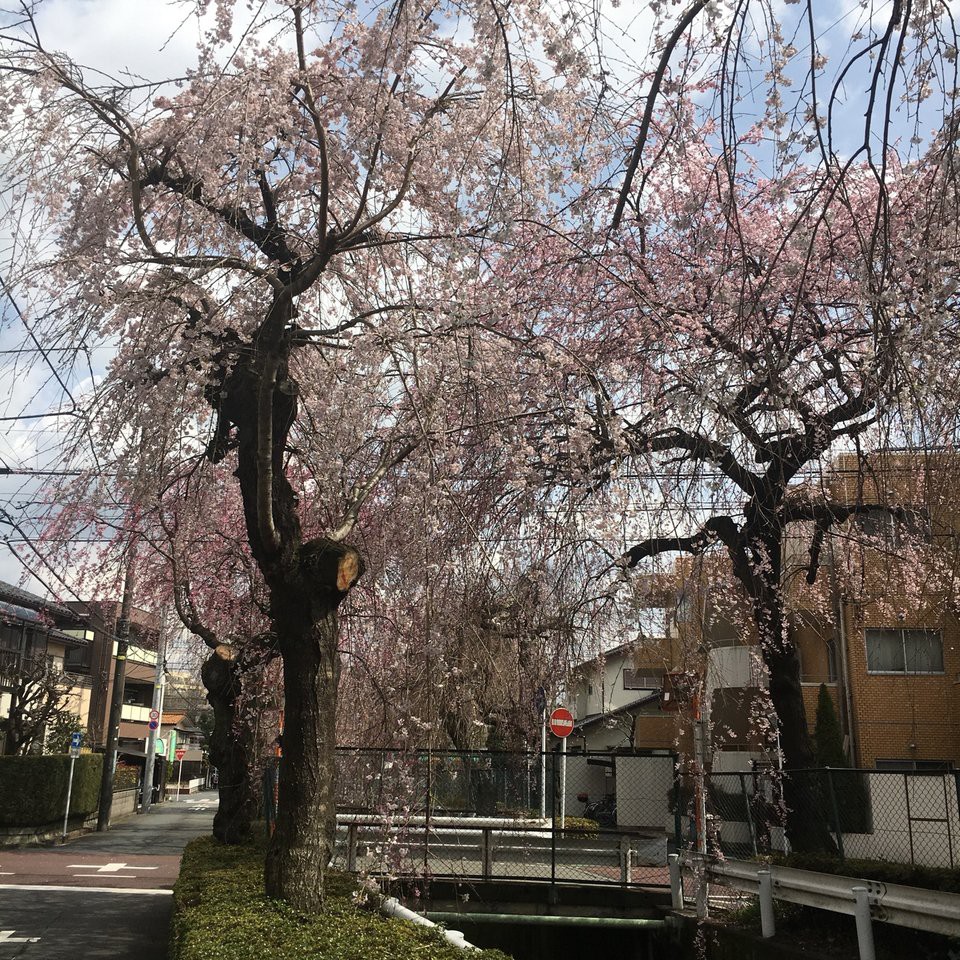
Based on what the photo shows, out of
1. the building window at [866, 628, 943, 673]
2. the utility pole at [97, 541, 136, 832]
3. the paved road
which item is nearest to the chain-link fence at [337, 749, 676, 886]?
the paved road

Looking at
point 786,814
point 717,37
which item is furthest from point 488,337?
point 786,814

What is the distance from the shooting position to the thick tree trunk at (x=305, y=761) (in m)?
6.99

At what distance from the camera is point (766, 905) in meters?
8.69

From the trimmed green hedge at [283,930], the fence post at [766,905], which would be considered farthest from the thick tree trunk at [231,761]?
the fence post at [766,905]

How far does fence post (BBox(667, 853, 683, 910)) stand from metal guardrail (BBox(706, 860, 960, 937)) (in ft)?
3.35

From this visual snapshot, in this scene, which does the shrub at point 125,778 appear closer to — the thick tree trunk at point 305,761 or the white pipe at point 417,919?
the white pipe at point 417,919

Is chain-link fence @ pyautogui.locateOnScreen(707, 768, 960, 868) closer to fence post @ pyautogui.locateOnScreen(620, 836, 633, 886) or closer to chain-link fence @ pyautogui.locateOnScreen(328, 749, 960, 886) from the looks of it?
chain-link fence @ pyautogui.locateOnScreen(328, 749, 960, 886)

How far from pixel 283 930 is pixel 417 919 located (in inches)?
40.3

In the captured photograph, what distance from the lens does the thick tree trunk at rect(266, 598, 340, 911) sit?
22.9 ft

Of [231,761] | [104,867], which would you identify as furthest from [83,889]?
[104,867]

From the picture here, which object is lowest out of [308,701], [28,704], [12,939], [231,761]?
[12,939]

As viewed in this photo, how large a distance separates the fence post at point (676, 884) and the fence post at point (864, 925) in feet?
12.4

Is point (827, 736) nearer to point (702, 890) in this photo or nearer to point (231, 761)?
point (702, 890)

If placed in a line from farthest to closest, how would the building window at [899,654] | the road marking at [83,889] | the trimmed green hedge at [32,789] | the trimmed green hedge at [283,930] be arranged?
1. the trimmed green hedge at [32,789]
2. the building window at [899,654]
3. the road marking at [83,889]
4. the trimmed green hedge at [283,930]
